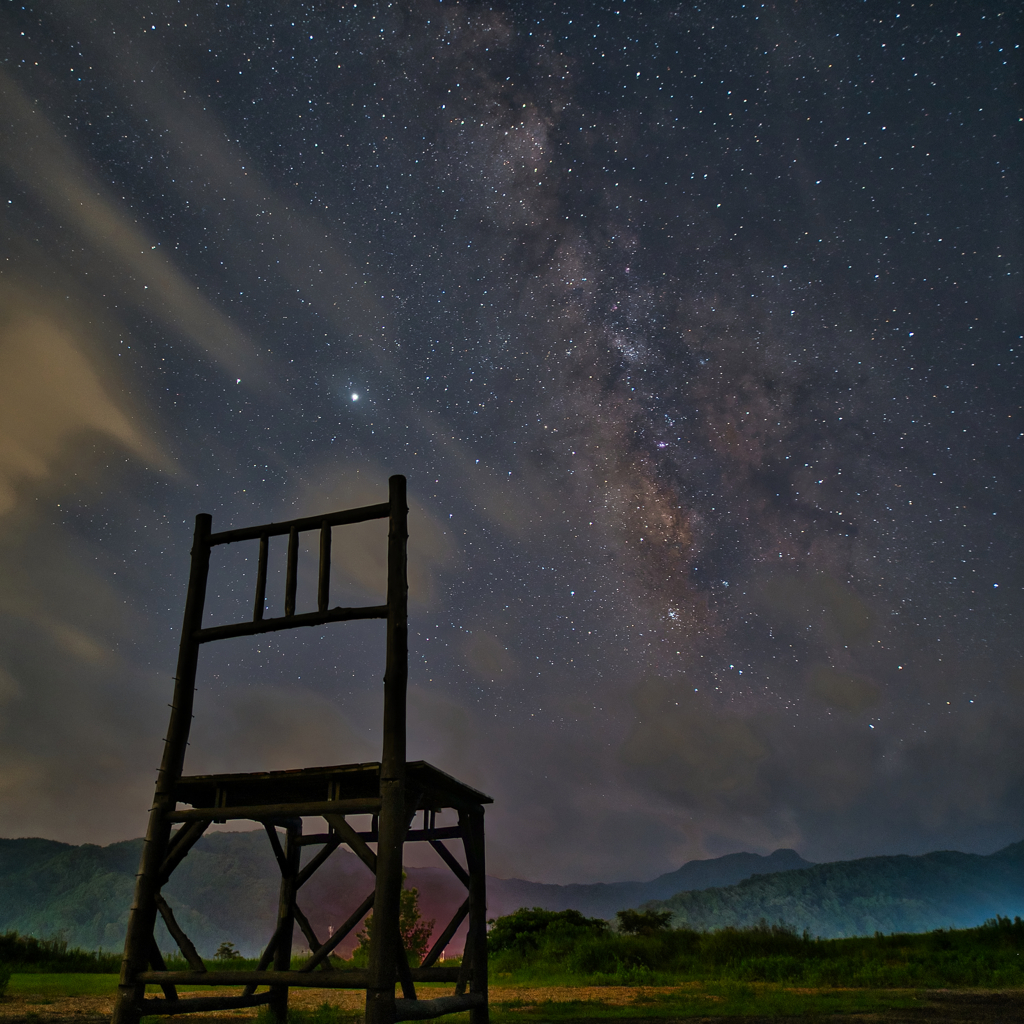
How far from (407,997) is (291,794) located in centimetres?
252

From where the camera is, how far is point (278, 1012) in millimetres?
9383

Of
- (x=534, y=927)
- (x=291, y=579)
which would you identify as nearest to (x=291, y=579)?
(x=291, y=579)

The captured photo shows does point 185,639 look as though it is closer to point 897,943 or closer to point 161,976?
point 161,976

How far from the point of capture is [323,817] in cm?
794

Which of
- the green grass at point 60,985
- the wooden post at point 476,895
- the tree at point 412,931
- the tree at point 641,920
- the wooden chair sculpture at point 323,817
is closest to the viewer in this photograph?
the wooden chair sculpture at point 323,817

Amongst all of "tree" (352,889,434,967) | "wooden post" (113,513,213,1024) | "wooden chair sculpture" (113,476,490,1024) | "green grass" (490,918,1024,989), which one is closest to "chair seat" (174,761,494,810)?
"wooden chair sculpture" (113,476,490,1024)

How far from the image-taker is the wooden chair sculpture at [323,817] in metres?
7.36

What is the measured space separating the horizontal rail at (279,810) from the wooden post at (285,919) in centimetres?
182

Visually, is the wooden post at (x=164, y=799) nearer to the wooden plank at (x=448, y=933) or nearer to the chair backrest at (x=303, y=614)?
the chair backrest at (x=303, y=614)

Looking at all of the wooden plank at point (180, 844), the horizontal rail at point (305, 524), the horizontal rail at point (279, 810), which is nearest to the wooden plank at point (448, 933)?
the horizontal rail at point (279, 810)

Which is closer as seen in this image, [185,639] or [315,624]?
[315,624]

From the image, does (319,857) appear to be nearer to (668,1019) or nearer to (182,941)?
(182,941)

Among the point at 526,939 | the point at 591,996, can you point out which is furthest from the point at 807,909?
the point at 591,996

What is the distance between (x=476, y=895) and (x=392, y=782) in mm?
2903
